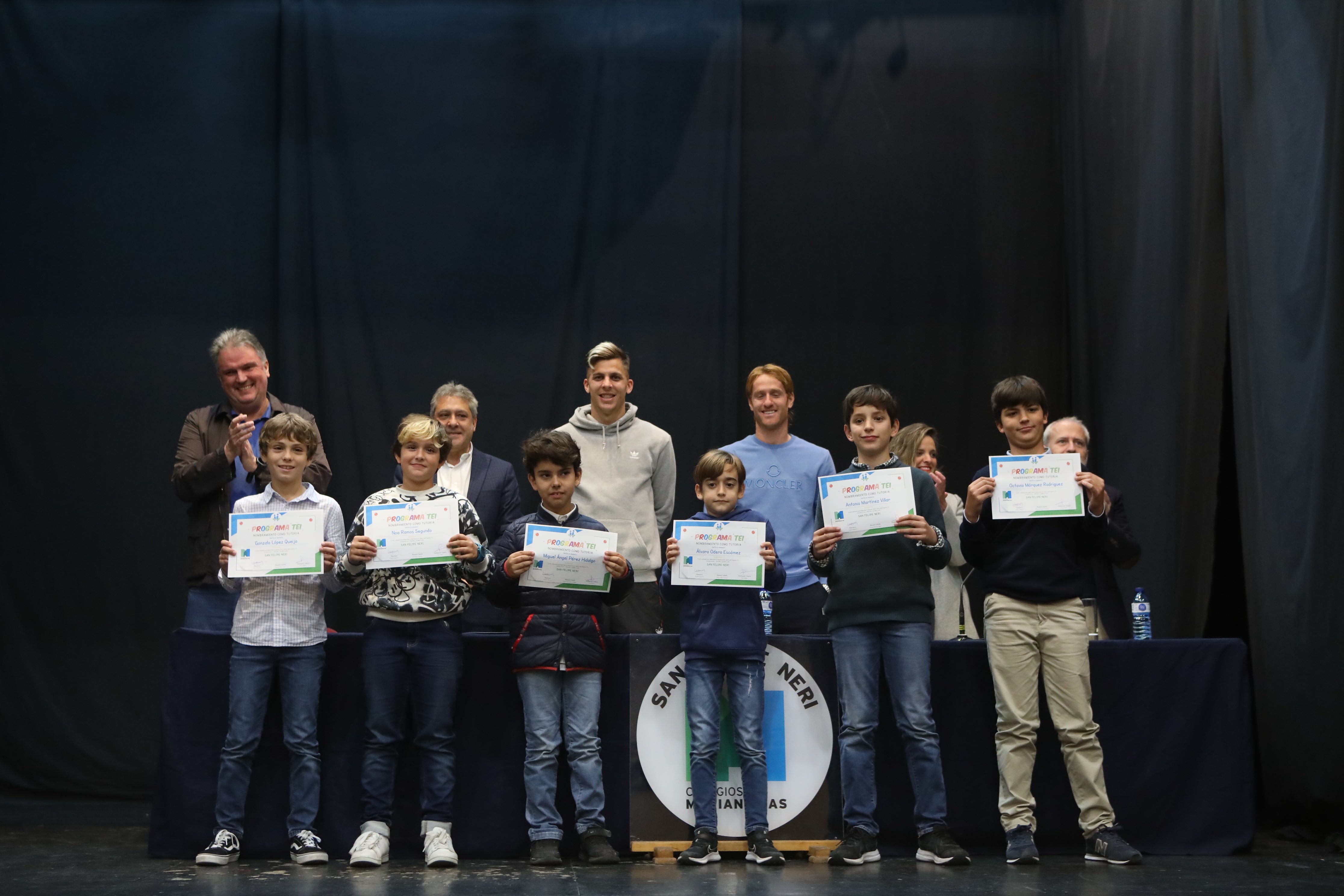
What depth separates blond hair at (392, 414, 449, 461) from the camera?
13.8ft

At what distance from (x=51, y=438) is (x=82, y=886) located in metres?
3.68

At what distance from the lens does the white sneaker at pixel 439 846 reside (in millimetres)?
4043

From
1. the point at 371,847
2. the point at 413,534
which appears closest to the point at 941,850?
the point at 371,847

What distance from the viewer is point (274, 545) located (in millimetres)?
4062

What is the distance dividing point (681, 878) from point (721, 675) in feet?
2.29

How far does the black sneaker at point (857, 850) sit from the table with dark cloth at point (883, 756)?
0.19 meters

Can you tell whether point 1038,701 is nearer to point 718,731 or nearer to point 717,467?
point 718,731

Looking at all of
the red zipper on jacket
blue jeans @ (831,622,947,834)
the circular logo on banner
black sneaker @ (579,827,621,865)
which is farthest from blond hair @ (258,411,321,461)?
blue jeans @ (831,622,947,834)

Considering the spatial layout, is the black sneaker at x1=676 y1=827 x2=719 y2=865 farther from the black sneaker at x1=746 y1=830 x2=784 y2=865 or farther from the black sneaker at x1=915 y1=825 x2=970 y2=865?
the black sneaker at x1=915 y1=825 x2=970 y2=865

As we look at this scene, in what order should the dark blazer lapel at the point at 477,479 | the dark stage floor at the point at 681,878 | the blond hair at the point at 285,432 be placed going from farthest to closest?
1. the dark blazer lapel at the point at 477,479
2. the blond hair at the point at 285,432
3. the dark stage floor at the point at 681,878

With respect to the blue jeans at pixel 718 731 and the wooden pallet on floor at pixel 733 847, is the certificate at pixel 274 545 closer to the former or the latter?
the blue jeans at pixel 718 731

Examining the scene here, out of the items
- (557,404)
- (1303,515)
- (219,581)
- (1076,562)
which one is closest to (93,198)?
(557,404)

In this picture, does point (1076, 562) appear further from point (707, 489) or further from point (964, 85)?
point (964, 85)

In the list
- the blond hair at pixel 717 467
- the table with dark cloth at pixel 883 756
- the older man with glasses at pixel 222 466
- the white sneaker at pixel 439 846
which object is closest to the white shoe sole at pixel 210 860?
the table with dark cloth at pixel 883 756
